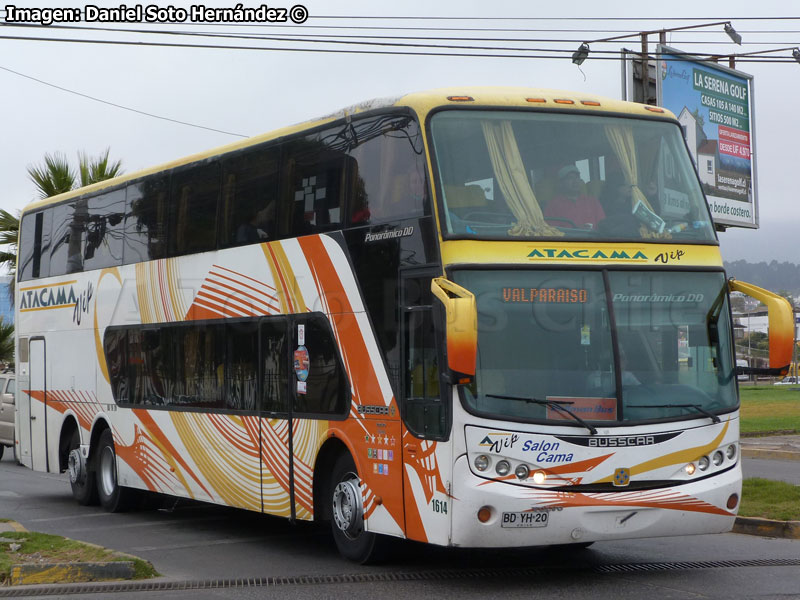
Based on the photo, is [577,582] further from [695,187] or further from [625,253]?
[695,187]

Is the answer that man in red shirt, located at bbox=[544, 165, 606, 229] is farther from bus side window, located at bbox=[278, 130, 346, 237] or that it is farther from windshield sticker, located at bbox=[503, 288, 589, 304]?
bus side window, located at bbox=[278, 130, 346, 237]

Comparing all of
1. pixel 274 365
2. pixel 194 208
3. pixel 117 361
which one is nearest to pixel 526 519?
pixel 274 365

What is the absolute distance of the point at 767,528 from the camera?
1263 centimetres

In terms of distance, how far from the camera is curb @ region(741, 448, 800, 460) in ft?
68.2

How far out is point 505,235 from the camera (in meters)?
9.53

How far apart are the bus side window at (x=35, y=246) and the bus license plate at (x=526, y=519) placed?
10646mm

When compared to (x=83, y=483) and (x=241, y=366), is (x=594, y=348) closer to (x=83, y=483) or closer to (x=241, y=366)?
(x=241, y=366)

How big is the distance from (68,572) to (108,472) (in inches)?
257

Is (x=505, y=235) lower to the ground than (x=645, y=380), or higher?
higher

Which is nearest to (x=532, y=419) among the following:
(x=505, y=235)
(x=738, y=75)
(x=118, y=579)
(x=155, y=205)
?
(x=505, y=235)

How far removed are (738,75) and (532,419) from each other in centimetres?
1803

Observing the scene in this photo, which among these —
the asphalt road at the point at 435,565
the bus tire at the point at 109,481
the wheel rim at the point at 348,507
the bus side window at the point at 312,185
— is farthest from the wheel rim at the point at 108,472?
the wheel rim at the point at 348,507

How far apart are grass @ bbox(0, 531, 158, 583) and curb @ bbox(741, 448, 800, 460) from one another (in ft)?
45.5

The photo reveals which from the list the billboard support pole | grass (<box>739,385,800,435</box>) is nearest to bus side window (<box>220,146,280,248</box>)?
the billboard support pole
